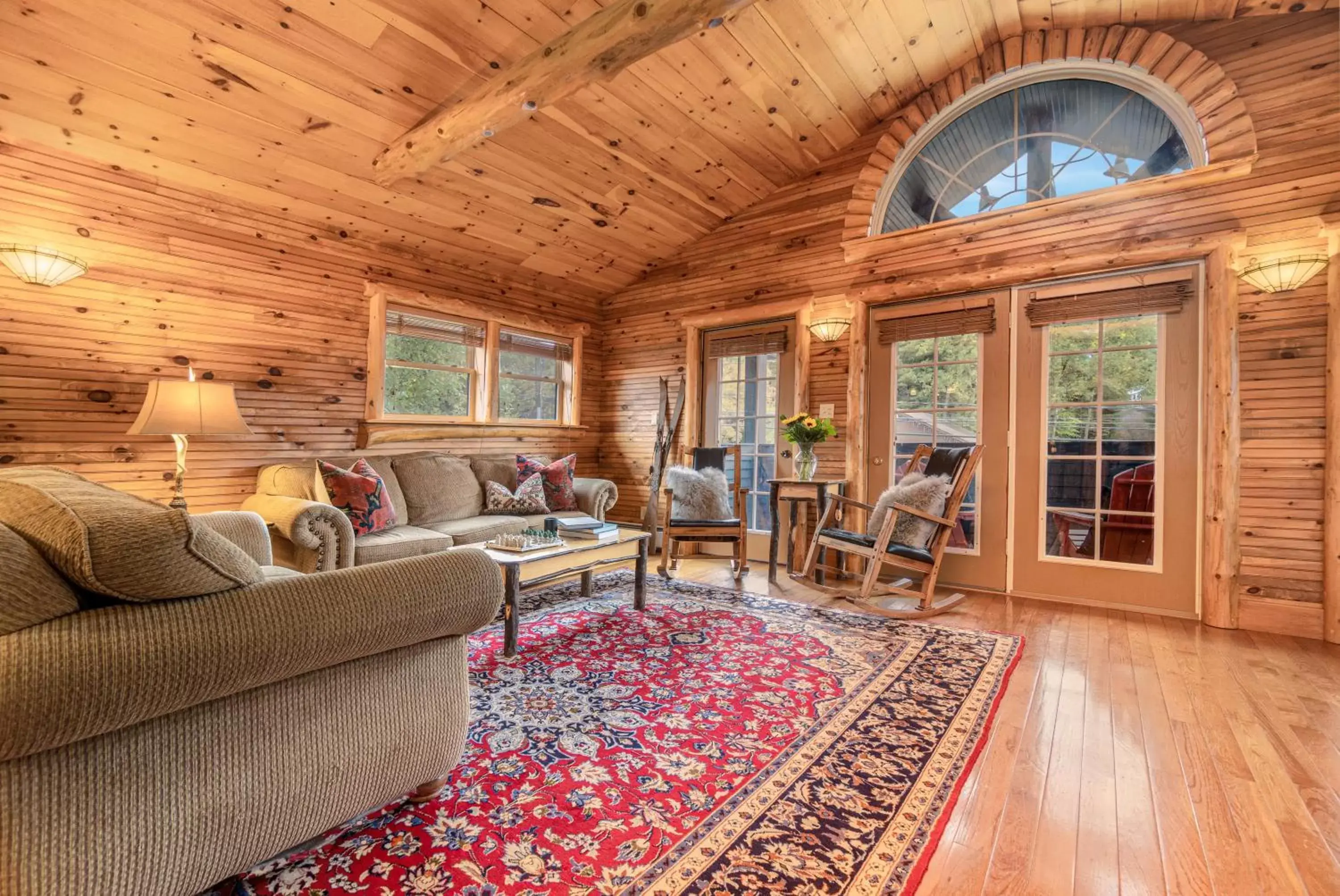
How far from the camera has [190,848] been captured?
108 cm

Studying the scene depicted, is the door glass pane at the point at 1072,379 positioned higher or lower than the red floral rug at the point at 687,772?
higher

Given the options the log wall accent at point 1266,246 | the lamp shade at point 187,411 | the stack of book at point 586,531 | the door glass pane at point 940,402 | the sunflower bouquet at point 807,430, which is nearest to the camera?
the lamp shade at point 187,411

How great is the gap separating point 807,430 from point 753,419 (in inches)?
37.0

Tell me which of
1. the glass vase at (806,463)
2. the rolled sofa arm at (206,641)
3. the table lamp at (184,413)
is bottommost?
the rolled sofa arm at (206,641)

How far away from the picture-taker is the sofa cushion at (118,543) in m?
0.95

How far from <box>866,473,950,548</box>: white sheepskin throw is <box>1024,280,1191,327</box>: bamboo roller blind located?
1.29 meters

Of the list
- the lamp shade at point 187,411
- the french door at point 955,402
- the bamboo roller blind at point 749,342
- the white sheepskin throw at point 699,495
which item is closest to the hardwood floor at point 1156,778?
the french door at point 955,402

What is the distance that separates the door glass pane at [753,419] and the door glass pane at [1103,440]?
76.4 inches

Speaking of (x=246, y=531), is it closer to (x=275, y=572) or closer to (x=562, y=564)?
(x=275, y=572)

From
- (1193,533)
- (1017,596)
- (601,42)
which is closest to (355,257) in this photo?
(601,42)

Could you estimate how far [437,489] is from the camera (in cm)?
404

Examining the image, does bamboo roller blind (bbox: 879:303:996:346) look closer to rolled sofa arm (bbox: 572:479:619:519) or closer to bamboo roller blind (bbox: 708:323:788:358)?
bamboo roller blind (bbox: 708:323:788:358)

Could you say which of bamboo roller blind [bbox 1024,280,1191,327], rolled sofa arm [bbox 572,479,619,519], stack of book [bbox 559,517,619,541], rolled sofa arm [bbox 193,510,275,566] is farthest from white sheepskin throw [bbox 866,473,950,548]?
rolled sofa arm [bbox 193,510,275,566]

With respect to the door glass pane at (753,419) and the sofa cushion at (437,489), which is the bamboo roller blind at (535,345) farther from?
the door glass pane at (753,419)
